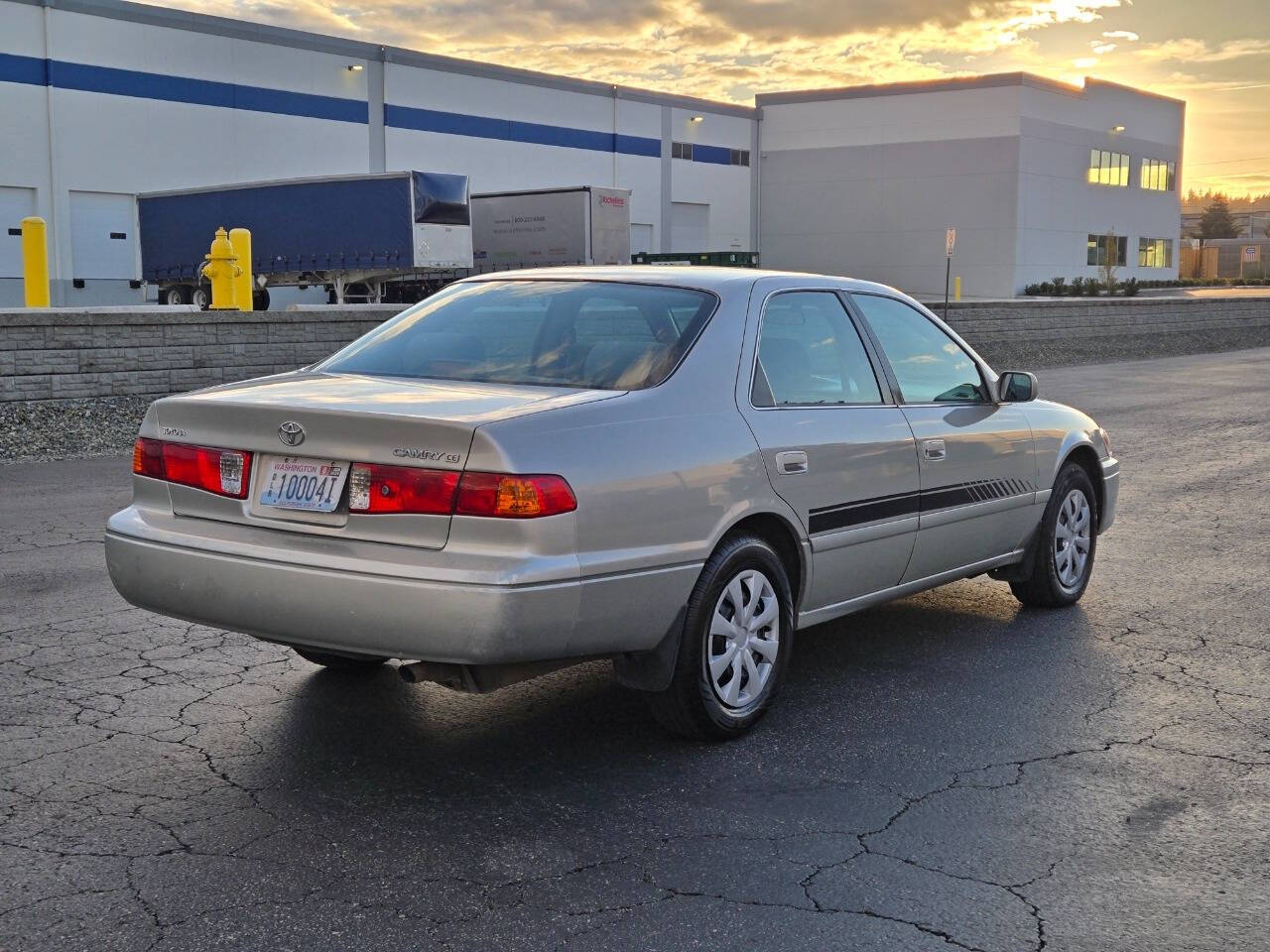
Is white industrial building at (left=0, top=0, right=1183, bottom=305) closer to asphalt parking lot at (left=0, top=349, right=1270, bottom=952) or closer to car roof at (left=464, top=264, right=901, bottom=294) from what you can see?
car roof at (left=464, top=264, right=901, bottom=294)

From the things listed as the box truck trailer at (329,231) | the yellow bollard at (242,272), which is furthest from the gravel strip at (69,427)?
the box truck trailer at (329,231)

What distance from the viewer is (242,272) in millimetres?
18219

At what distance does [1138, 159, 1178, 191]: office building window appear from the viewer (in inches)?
2894

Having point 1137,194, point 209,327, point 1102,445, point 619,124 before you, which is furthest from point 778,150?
point 1102,445

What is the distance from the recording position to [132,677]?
17.9 feet

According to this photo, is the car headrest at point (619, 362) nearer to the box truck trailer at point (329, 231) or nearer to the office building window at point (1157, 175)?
the box truck trailer at point (329, 231)

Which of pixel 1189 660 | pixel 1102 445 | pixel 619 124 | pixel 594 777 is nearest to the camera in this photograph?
pixel 594 777

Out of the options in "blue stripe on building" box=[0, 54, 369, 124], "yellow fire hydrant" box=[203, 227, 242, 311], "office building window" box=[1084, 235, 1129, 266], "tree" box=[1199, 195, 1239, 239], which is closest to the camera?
"yellow fire hydrant" box=[203, 227, 242, 311]

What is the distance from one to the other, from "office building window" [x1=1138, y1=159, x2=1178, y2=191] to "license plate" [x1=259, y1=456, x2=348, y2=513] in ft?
247

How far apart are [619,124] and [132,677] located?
175 feet

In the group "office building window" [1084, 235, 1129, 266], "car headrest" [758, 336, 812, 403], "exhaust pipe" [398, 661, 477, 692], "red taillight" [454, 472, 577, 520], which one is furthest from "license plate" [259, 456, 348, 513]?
"office building window" [1084, 235, 1129, 266]

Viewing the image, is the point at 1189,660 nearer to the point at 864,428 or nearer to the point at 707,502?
the point at 864,428

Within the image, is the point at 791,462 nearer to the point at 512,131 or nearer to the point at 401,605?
the point at 401,605

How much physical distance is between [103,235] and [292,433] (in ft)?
126
